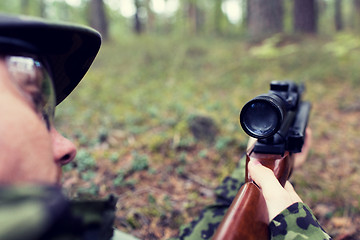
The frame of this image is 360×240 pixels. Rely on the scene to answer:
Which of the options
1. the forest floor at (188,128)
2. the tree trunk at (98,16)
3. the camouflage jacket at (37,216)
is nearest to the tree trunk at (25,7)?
the tree trunk at (98,16)

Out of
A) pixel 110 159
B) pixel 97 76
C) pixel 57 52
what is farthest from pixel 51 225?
pixel 97 76

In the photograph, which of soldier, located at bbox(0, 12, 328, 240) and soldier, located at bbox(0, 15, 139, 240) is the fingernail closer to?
soldier, located at bbox(0, 12, 328, 240)

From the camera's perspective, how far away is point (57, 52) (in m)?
1.04

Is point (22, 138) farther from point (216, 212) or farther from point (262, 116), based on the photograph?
point (216, 212)

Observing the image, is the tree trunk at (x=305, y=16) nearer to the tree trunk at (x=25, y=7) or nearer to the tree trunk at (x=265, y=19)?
the tree trunk at (x=265, y=19)

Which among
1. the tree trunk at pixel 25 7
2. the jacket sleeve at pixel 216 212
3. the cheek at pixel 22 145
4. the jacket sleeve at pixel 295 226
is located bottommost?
the jacket sleeve at pixel 216 212

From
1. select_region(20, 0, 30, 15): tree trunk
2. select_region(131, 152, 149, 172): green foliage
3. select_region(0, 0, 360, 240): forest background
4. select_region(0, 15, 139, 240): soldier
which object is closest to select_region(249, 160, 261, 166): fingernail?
select_region(0, 15, 139, 240): soldier

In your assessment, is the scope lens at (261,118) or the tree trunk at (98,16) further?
the tree trunk at (98,16)

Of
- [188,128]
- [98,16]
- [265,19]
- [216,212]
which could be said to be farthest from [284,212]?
[98,16]

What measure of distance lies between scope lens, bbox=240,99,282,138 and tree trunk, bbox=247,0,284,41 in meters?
5.67

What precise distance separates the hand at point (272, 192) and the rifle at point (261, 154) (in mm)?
35

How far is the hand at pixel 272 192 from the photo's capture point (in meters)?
1.12

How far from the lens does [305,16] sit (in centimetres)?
681

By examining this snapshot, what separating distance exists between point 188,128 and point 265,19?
13.6 feet
